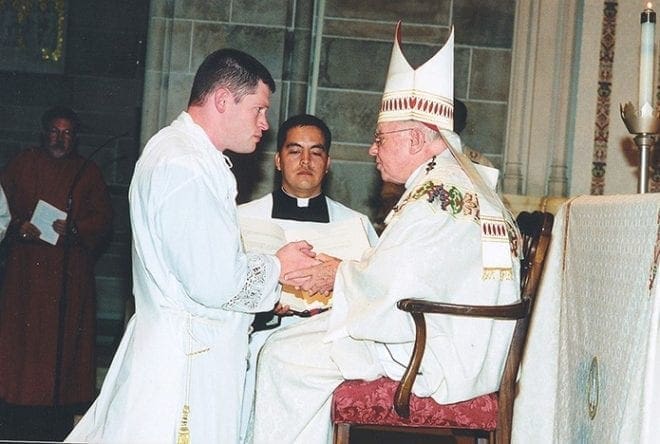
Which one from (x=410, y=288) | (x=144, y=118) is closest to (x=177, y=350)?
(x=410, y=288)

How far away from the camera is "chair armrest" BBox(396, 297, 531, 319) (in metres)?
2.75

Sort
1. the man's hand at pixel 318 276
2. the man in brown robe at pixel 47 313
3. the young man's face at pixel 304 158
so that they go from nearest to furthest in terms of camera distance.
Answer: the man's hand at pixel 318 276, the young man's face at pixel 304 158, the man in brown robe at pixel 47 313

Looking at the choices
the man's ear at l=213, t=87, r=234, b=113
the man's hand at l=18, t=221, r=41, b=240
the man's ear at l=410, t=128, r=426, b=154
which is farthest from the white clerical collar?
the man's hand at l=18, t=221, r=41, b=240

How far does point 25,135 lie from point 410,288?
6972 millimetres

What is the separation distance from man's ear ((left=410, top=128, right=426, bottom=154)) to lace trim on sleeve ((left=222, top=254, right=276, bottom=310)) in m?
0.67

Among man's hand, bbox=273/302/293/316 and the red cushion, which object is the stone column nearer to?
man's hand, bbox=273/302/293/316

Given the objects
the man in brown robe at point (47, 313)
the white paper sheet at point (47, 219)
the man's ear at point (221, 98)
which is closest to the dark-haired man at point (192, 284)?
the man's ear at point (221, 98)

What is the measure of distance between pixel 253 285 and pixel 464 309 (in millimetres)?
611

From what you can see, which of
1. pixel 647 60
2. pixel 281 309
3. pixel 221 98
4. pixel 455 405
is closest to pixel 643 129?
pixel 647 60

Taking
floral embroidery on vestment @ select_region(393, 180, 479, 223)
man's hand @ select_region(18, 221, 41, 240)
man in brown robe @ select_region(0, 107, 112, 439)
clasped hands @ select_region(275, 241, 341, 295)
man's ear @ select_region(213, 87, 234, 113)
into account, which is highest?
man's ear @ select_region(213, 87, 234, 113)

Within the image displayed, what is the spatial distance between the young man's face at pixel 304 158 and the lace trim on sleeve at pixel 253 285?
4.38 ft

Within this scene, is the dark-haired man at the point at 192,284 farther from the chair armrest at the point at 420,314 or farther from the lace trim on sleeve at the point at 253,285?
the chair armrest at the point at 420,314

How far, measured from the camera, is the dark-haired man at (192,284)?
2.69m

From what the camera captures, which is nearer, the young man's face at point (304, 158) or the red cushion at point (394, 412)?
the red cushion at point (394, 412)
